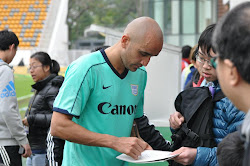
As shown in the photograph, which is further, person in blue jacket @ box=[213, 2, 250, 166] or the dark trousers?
the dark trousers

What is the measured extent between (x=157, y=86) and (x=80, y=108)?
4761mm

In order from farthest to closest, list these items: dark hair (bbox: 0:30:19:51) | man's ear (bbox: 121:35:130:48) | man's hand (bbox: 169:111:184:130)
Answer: dark hair (bbox: 0:30:19:51) → man's hand (bbox: 169:111:184:130) → man's ear (bbox: 121:35:130:48)

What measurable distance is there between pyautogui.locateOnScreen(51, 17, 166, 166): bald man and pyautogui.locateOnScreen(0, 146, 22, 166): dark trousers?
1.73 metres

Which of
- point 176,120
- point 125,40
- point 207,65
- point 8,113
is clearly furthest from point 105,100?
point 8,113

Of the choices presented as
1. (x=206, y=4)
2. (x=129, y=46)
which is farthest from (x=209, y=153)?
(x=206, y=4)

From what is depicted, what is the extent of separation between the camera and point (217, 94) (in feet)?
8.86

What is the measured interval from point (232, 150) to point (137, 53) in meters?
0.98

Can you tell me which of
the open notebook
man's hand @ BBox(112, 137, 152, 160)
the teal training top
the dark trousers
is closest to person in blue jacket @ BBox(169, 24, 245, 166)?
the open notebook

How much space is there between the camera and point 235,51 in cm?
127

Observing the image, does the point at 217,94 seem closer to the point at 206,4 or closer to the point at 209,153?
the point at 209,153

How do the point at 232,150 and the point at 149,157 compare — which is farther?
the point at 149,157

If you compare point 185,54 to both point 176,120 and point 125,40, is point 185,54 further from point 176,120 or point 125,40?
point 125,40

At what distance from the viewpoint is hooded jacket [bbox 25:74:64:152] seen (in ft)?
16.0

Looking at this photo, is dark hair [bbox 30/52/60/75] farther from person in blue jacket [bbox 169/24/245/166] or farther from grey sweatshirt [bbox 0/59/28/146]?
person in blue jacket [bbox 169/24/245/166]
